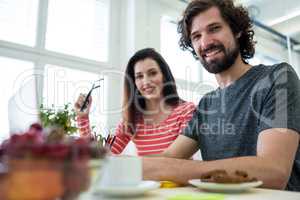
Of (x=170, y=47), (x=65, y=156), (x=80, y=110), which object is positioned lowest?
(x=65, y=156)

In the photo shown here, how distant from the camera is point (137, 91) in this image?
1.69 meters

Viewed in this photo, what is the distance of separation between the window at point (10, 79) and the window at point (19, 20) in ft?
0.48

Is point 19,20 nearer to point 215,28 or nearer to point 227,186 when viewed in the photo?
point 215,28

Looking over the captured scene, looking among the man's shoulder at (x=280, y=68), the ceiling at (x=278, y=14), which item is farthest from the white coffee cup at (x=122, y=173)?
the ceiling at (x=278, y=14)

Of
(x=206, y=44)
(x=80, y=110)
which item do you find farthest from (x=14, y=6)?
(x=206, y=44)

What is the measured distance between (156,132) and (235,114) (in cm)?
57

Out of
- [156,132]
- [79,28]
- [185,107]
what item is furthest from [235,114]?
[79,28]

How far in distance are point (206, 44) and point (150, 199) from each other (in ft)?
3.09

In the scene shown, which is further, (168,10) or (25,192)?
(168,10)

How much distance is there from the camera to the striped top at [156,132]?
147 cm

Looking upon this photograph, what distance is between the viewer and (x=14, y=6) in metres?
1.84

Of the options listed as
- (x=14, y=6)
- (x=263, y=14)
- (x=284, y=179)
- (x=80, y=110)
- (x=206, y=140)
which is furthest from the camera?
(x=263, y=14)

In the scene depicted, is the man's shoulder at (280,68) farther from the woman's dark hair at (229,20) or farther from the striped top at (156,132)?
the striped top at (156,132)

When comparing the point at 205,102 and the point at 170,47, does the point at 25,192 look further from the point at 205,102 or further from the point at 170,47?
the point at 170,47
